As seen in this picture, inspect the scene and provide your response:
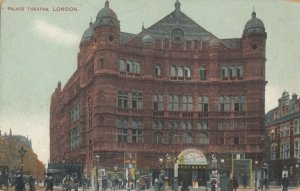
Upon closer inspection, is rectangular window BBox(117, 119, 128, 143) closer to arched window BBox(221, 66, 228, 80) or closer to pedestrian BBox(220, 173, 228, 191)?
arched window BBox(221, 66, 228, 80)

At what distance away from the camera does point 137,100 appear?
26.8 m

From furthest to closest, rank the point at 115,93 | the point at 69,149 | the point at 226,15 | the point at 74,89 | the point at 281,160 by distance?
the point at 69,149, the point at 74,89, the point at 281,160, the point at 115,93, the point at 226,15

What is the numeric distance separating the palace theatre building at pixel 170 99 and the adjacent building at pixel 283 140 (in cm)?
131

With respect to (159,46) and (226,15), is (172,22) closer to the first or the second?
(159,46)

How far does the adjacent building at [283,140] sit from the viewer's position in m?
27.0

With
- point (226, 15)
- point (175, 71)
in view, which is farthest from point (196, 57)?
point (226, 15)

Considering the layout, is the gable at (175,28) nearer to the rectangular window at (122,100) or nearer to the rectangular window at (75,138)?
the rectangular window at (122,100)

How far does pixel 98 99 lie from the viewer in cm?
2647

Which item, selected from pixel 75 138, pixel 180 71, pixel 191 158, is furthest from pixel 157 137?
pixel 75 138

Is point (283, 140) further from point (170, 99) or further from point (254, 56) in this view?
point (170, 99)

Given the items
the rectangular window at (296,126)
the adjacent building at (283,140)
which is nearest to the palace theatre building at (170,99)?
the adjacent building at (283,140)

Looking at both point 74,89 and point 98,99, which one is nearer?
point 98,99

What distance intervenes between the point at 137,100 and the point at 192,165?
3.44 m

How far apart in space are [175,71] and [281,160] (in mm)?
6175
